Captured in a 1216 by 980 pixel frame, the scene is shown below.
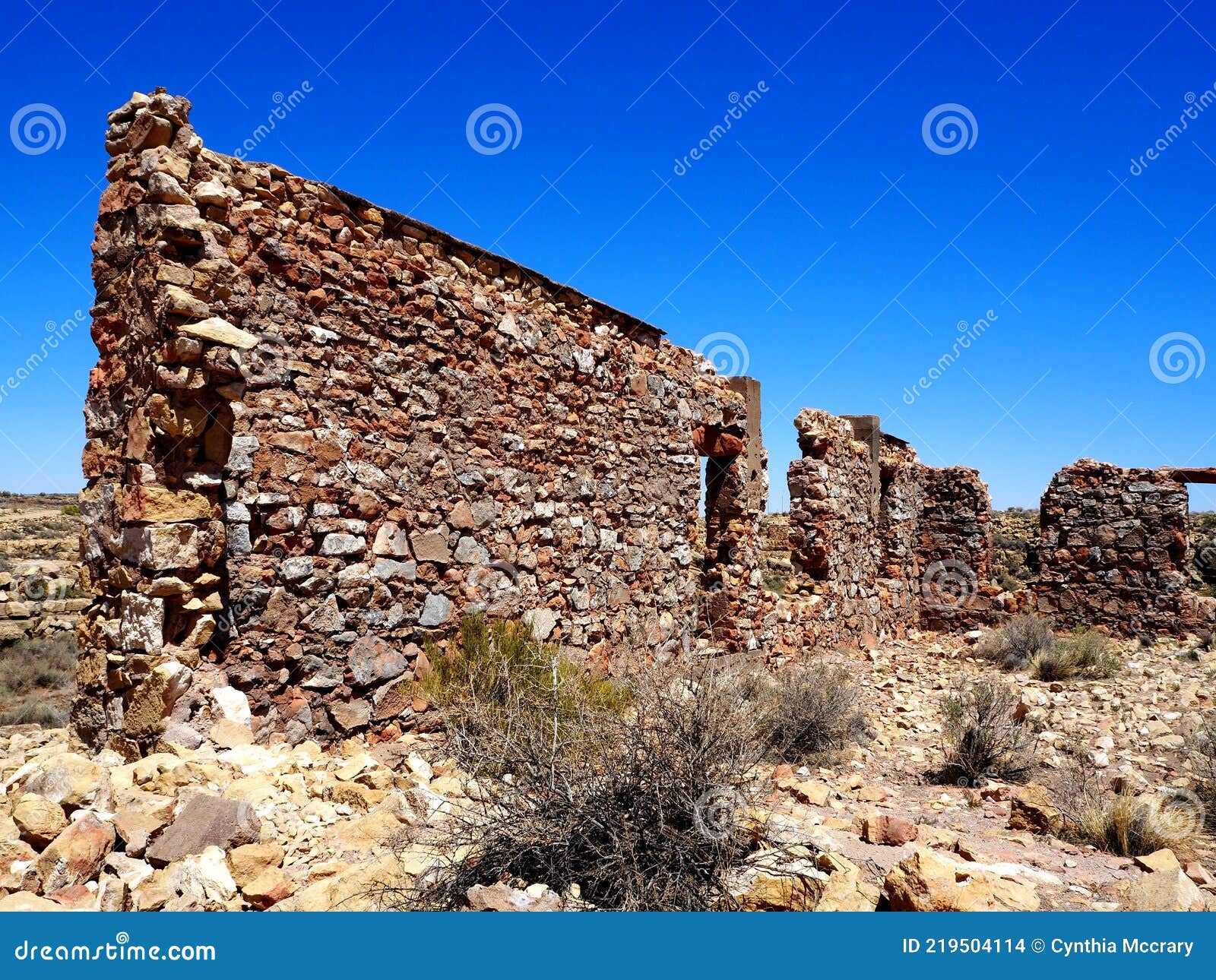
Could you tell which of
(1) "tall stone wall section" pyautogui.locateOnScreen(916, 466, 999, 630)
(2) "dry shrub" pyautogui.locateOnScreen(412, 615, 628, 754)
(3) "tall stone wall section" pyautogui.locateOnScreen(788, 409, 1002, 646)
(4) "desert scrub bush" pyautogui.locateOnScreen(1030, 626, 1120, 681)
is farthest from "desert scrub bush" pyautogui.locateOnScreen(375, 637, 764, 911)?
(1) "tall stone wall section" pyautogui.locateOnScreen(916, 466, 999, 630)

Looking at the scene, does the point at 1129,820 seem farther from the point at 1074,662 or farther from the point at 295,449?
the point at 1074,662

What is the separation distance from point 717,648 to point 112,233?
6675 mm

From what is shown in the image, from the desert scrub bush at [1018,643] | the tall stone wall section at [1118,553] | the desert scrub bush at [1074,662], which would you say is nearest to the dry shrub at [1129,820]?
the desert scrub bush at [1074,662]

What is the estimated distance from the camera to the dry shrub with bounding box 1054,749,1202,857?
14.0 ft

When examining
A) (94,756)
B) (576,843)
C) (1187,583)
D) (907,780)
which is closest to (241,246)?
(94,756)

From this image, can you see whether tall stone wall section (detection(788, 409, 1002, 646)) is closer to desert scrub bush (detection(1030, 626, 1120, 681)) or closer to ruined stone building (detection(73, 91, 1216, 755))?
desert scrub bush (detection(1030, 626, 1120, 681))

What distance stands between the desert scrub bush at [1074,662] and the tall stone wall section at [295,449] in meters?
6.08

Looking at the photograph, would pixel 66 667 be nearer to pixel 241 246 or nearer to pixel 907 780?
pixel 241 246

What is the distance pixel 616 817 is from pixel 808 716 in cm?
359

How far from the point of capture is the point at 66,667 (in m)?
12.3

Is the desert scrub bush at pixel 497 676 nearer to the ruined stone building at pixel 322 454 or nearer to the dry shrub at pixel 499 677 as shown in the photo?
the dry shrub at pixel 499 677

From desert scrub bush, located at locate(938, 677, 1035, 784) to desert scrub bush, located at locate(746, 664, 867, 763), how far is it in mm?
757

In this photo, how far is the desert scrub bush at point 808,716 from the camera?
20.1ft

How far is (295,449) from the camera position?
15.7 feet
